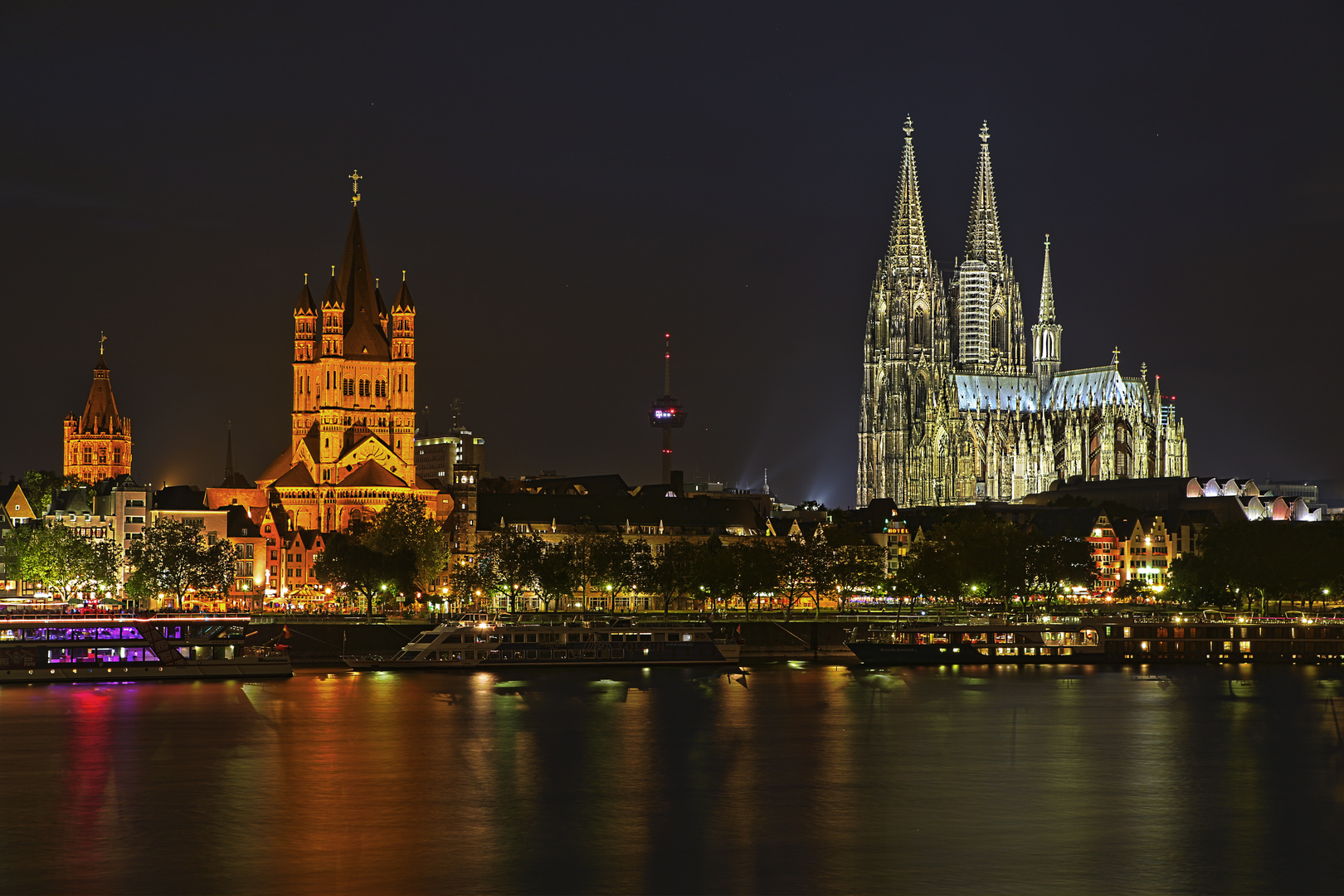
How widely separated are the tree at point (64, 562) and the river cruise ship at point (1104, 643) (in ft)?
218

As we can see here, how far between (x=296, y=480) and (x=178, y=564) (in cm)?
2755

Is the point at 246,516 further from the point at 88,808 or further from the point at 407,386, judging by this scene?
the point at 88,808

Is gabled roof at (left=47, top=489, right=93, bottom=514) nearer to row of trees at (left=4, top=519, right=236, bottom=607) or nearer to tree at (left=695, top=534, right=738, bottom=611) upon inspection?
row of trees at (left=4, top=519, right=236, bottom=607)

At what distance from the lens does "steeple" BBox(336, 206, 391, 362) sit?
18788 cm

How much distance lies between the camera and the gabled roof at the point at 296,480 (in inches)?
7028

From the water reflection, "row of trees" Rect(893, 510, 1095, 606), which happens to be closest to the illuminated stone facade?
"row of trees" Rect(893, 510, 1095, 606)

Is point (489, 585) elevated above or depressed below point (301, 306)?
below

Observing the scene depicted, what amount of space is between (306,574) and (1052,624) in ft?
239

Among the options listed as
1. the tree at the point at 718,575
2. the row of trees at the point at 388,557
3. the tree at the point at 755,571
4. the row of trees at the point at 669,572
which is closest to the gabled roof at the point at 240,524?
the row of trees at the point at 388,557

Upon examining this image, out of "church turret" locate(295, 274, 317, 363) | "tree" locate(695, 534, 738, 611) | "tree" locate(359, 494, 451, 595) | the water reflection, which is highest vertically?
"church turret" locate(295, 274, 317, 363)

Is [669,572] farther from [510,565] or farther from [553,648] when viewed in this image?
[553,648]

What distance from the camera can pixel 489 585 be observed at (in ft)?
503

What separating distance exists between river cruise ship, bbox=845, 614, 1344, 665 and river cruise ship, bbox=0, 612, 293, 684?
3853cm

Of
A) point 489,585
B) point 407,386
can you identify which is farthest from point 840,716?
point 407,386
